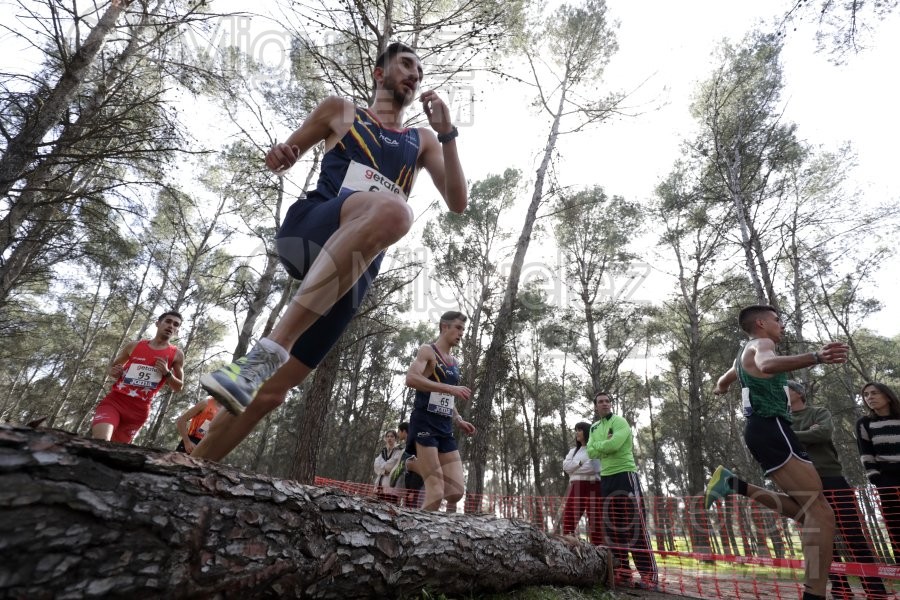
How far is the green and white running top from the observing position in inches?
127

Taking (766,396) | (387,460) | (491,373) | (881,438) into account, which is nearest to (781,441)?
(766,396)

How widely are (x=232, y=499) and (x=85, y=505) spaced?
34 centimetres

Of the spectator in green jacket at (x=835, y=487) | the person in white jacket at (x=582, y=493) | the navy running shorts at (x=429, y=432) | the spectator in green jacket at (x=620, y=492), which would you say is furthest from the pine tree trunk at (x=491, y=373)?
the spectator in green jacket at (x=835, y=487)

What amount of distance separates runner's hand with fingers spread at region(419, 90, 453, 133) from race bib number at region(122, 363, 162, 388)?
4.32 m

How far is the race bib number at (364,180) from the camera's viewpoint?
194 centimetres

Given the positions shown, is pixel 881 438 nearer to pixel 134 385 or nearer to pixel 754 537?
pixel 754 537

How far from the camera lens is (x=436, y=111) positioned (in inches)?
88.4

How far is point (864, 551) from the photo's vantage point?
381 cm

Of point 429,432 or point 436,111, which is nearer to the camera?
point 436,111

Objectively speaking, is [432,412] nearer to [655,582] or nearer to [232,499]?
[655,582]

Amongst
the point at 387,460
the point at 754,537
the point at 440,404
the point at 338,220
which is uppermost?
the point at 338,220

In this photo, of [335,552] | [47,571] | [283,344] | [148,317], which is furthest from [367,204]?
[148,317]

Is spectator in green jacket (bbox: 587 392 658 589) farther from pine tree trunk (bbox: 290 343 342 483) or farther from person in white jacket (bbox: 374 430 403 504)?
person in white jacket (bbox: 374 430 403 504)

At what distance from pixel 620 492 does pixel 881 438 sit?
2.71m
